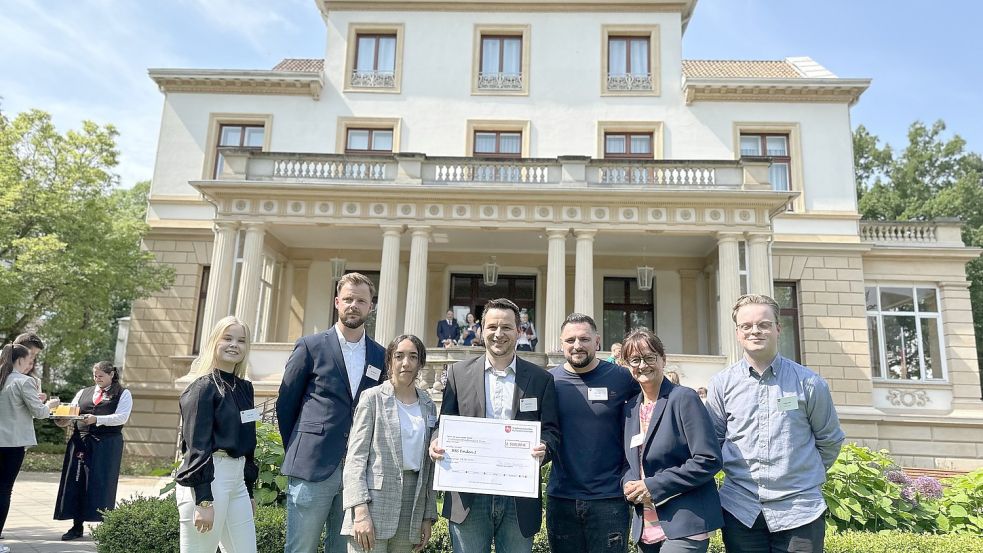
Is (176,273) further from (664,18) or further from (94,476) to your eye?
(664,18)

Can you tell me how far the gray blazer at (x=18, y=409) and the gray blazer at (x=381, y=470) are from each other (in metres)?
4.55

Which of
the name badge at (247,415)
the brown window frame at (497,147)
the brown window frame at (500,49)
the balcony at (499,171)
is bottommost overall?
the name badge at (247,415)

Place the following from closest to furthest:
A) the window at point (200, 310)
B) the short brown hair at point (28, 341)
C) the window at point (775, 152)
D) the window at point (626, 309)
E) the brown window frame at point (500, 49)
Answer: the short brown hair at point (28, 341), the window at point (200, 310), the window at point (775, 152), the window at point (626, 309), the brown window frame at point (500, 49)

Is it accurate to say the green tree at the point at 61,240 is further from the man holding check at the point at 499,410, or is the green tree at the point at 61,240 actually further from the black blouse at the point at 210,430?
the man holding check at the point at 499,410

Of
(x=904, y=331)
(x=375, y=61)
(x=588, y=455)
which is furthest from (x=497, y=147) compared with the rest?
(x=588, y=455)

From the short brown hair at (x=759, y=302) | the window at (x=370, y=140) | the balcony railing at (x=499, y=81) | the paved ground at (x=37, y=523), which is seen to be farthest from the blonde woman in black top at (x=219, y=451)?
the balcony railing at (x=499, y=81)

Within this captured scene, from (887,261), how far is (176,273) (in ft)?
71.3

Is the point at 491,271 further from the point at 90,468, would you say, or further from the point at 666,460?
the point at 666,460

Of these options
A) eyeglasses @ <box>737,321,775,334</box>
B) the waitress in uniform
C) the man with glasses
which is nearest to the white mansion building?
the waitress in uniform

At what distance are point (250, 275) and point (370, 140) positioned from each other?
6.41 meters

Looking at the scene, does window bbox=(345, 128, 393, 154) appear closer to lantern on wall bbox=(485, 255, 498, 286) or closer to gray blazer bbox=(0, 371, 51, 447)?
lantern on wall bbox=(485, 255, 498, 286)

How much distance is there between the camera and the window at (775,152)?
742 inches

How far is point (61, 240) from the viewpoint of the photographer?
49.7 feet

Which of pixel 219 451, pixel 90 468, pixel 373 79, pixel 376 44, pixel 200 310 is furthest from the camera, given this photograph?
pixel 376 44
